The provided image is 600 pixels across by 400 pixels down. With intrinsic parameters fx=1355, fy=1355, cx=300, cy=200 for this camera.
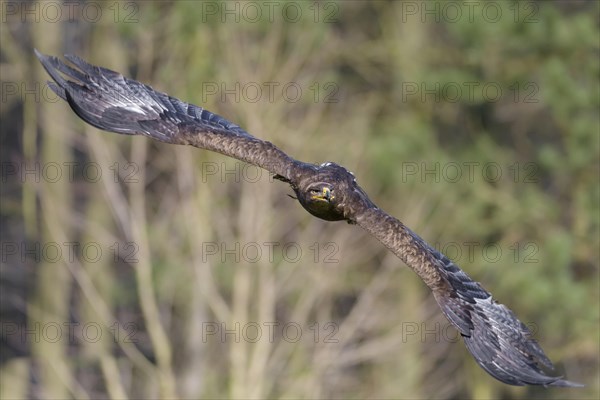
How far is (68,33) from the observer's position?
20.5 m

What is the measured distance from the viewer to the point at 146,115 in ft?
35.3

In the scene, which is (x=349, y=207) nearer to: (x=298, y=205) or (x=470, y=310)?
(x=470, y=310)

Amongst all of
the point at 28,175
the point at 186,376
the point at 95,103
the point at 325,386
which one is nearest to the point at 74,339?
the point at 28,175

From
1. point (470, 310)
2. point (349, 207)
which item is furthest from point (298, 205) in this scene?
point (470, 310)

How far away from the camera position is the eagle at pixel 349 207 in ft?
32.4

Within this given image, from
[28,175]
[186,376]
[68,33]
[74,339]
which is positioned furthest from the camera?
[74,339]

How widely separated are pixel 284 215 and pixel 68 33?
21.0 ft

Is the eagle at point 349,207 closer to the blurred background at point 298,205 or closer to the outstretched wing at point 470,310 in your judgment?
the outstretched wing at point 470,310

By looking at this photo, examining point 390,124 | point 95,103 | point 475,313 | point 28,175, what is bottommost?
point 475,313

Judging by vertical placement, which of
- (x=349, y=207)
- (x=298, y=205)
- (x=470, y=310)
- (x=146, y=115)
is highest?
(x=298, y=205)

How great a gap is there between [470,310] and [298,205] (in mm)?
6023

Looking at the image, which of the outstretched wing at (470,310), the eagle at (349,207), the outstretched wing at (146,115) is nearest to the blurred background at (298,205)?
the outstretched wing at (146,115)

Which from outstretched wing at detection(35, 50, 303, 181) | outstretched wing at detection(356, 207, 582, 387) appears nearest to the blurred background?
outstretched wing at detection(35, 50, 303, 181)

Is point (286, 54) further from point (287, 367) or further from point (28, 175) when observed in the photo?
point (28, 175)
